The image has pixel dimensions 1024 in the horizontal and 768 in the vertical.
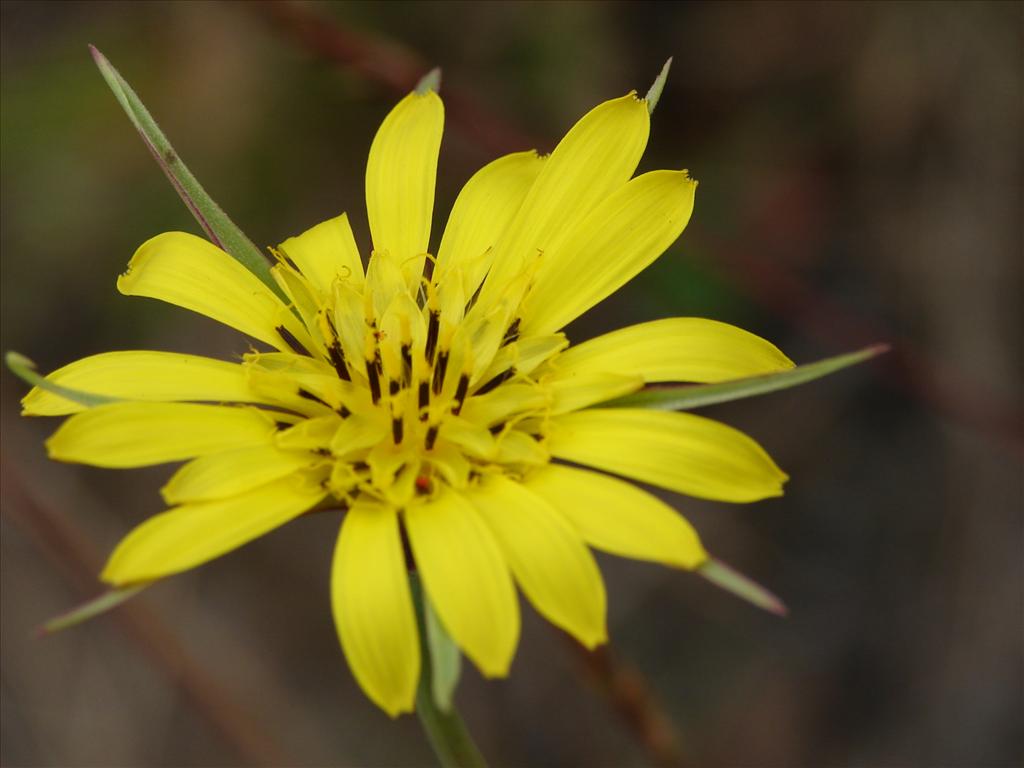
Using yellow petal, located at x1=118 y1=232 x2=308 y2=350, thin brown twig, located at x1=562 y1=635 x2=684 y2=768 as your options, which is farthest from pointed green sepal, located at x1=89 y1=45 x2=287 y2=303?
thin brown twig, located at x1=562 y1=635 x2=684 y2=768

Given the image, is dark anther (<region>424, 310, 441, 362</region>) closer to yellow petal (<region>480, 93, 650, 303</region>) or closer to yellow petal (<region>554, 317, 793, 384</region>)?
yellow petal (<region>480, 93, 650, 303</region>)

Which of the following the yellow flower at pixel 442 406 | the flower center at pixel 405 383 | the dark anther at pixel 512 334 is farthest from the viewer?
the dark anther at pixel 512 334

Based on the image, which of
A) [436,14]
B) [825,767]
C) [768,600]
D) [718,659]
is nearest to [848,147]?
[436,14]

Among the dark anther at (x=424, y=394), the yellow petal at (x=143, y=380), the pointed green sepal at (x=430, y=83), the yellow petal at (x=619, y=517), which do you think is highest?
the pointed green sepal at (x=430, y=83)

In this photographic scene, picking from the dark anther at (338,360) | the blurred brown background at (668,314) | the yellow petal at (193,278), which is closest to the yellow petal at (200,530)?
the dark anther at (338,360)

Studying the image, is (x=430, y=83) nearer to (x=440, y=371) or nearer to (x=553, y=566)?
(x=440, y=371)

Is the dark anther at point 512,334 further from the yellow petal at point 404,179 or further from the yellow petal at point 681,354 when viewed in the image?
the yellow petal at point 404,179

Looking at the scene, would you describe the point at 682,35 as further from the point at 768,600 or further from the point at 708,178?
the point at 768,600

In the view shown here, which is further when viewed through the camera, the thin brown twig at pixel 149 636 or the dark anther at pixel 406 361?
the thin brown twig at pixel 149 636
